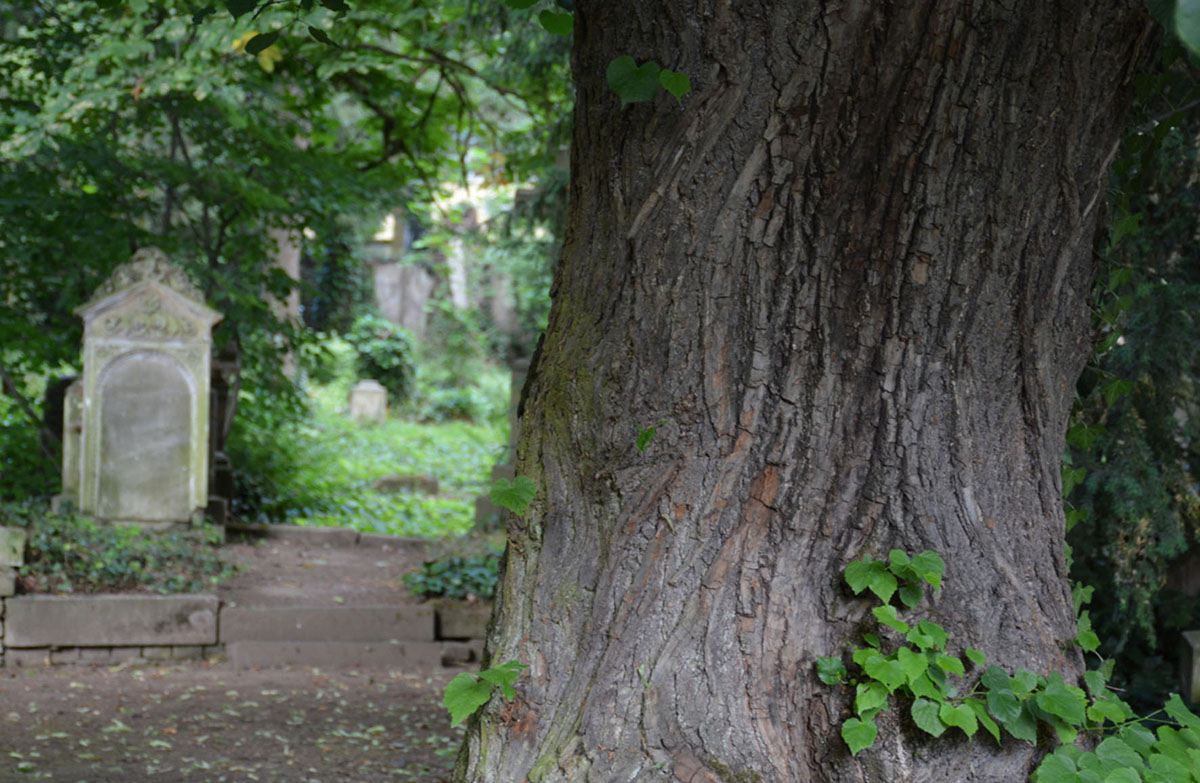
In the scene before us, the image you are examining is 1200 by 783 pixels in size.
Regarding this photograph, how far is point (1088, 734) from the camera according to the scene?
251cm

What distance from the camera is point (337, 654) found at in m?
6.33

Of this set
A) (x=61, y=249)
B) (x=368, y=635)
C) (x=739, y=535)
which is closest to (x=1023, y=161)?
(x=739, y=535)

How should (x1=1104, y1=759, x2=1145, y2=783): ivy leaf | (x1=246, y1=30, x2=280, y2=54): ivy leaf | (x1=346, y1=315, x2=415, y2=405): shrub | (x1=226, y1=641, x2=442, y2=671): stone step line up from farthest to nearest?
(x1=346, y1=315, x2=415, y2=405): shrub < (x1=226, y1=641, x2=442, y2=671): stone step < (x1=246, y1=30, x2=280, y2=54): ivy leaf < (x1=1104, y1=759, x2=1145, y2=783): ivy leaf

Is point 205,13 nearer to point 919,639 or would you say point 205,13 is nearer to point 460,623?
point 919,639

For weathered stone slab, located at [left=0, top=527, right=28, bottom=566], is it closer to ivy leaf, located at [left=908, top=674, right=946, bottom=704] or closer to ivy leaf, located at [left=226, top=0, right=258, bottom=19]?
ivy leaf, located at [left=226, top=0, right=258, bottom=19]

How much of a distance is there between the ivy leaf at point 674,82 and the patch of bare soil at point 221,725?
3118 millimetres

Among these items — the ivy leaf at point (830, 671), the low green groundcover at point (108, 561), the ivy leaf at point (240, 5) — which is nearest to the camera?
the ivy leaf at point (830, 671)

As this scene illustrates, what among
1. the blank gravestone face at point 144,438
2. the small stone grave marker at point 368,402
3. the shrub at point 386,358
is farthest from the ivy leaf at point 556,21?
the shrub at point 386,358

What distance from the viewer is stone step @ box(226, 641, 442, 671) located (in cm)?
618

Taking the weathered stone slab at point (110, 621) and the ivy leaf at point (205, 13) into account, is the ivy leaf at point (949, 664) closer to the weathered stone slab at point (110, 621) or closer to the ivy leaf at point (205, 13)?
the ivy leaf at point (205, 13)

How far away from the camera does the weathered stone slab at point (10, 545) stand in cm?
589

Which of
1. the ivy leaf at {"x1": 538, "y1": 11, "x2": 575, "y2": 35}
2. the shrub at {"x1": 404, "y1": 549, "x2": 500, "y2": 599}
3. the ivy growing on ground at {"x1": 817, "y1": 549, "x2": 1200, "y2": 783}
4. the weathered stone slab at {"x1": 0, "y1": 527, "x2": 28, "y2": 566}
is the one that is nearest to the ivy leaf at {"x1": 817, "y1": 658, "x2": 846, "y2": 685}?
the ivy growing on ground at {"x1": 817, "y1": 549, "x2": 1200, "y2": 783}

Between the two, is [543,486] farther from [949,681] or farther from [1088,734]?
[1088,734]

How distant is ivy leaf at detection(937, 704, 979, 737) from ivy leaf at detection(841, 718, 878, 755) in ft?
0.49
